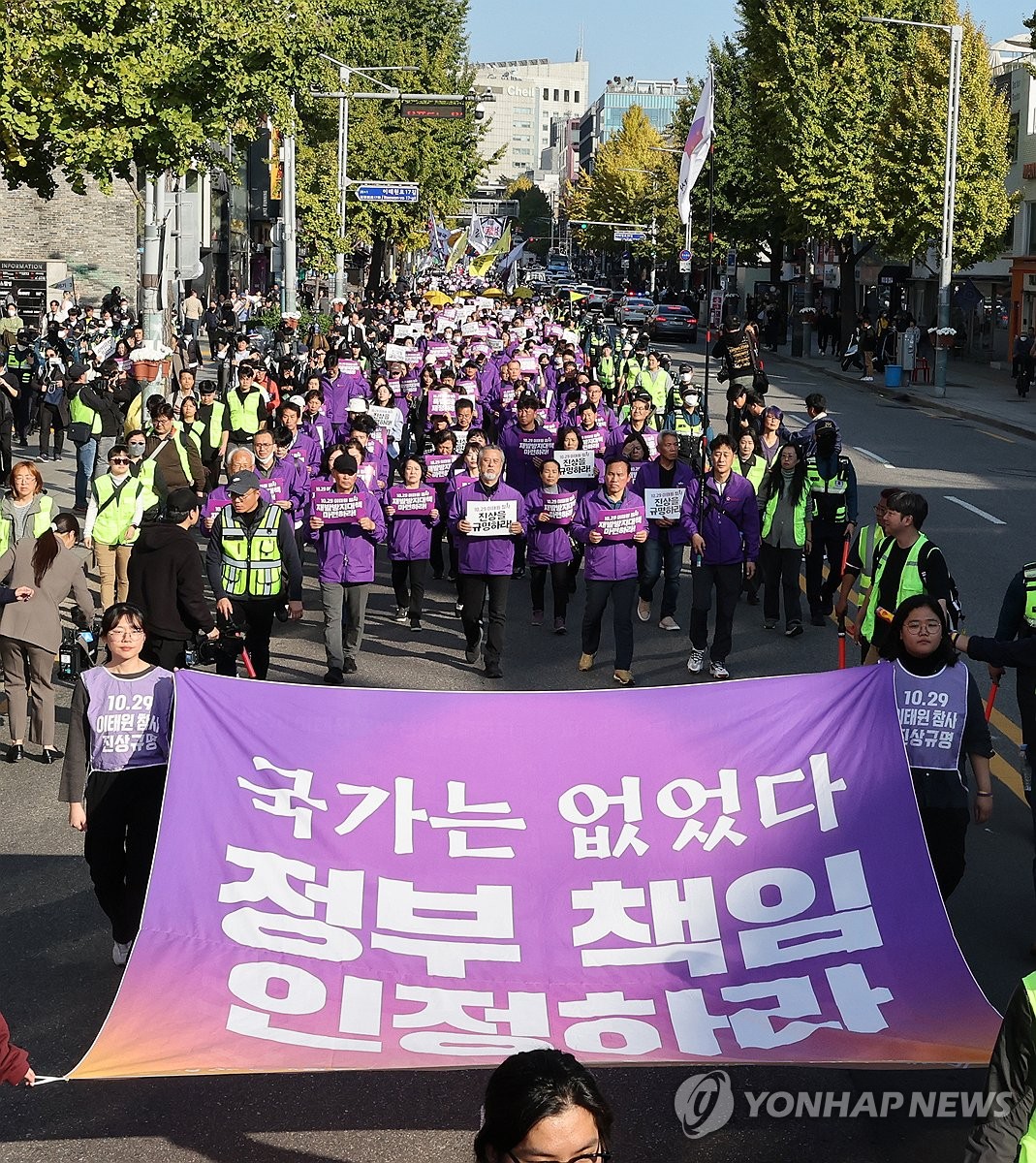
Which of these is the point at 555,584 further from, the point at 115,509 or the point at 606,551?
the point at 115,509

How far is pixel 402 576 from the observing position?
15.2 meters

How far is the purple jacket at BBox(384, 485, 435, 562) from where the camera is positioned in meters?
14.5

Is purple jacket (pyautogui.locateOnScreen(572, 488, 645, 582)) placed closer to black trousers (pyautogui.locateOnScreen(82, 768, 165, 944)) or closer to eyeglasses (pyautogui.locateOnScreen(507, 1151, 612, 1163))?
black trousers (pyautogui.locateOnScreen(82, 768, 165, 944))

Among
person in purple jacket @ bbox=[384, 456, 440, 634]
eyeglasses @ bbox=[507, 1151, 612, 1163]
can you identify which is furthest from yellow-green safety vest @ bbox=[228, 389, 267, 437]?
eyeglasses @ bbox=[507, 1151, 612, 1163]

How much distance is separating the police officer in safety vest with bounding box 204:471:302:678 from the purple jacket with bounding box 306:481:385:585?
1452mm

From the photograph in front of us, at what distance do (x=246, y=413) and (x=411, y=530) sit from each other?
187 inches

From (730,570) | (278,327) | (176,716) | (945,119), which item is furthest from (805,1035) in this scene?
(945,119)

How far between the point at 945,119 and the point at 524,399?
33.2 meters

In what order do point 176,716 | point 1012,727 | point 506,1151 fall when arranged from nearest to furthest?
point 506,1151 → point 176,716 → point 1012,727

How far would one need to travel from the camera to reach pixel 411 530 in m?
14.6

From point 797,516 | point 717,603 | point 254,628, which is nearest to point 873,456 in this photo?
point 797,516

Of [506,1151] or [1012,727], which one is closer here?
[506,1151]

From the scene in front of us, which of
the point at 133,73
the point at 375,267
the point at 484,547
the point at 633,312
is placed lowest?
the point at 484,547

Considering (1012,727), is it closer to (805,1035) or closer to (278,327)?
A: (805,1035)
